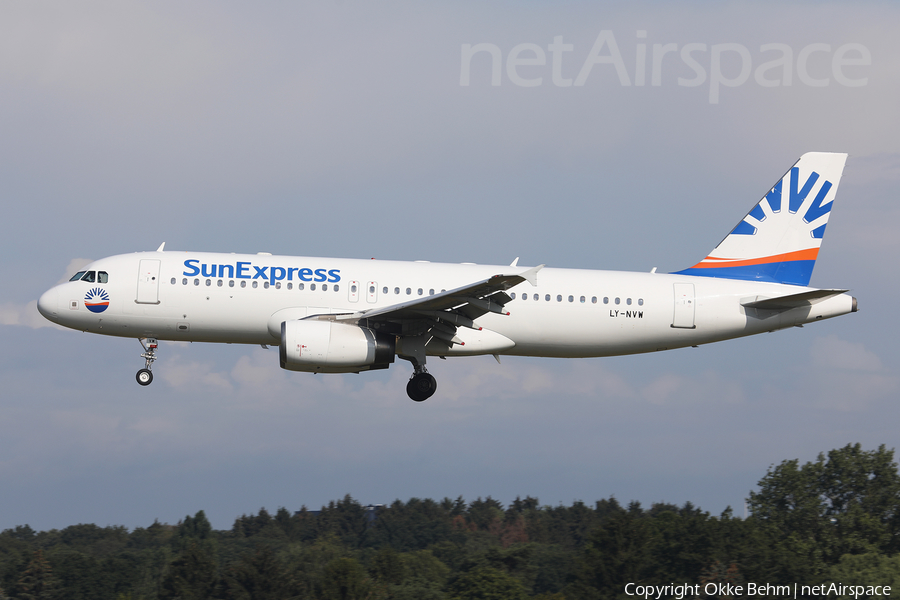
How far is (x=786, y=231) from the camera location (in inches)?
A: 1282

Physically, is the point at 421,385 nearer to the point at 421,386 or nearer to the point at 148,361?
the point at 421,386

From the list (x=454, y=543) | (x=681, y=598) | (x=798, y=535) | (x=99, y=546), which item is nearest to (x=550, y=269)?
(x=681, y=598)

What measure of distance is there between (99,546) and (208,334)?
130817mm

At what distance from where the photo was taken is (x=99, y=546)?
14412 cm

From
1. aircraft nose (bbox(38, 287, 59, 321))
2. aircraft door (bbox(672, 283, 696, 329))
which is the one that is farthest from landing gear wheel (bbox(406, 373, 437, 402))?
aircraft nose (bbox(38, 287, 59, 321))

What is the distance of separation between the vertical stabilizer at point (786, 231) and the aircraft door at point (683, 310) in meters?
1.99

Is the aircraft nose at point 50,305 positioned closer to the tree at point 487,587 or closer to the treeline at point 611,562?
the treeline at point 611,562

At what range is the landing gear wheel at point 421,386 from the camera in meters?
29.0

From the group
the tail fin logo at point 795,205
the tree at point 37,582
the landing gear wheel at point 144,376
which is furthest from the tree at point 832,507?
the tree at point 37,582

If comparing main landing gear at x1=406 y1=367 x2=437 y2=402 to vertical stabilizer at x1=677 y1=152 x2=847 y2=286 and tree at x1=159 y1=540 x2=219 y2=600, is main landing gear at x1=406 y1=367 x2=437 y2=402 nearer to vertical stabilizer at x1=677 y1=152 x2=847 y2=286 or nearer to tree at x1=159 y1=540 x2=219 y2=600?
vertical stabilizer at x1=677 y1=152 x2=847 y2=286

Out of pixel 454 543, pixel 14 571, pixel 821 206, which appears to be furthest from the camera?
pixel 454 543

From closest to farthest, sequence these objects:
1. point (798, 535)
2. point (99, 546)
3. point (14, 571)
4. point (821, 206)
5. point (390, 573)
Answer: point (821, 206) → point (798, 535) → point (390, 573) → point (14, 571) → point (99, 546)

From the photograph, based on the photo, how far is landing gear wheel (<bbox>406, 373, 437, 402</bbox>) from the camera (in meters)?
29.0

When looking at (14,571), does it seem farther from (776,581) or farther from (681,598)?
(776,581)
